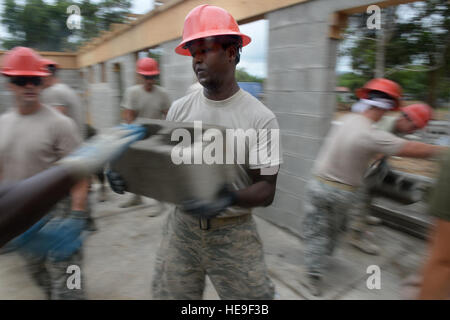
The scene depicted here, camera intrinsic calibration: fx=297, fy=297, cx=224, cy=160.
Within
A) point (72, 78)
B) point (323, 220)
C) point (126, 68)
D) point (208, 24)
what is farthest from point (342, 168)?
point (72, 78)

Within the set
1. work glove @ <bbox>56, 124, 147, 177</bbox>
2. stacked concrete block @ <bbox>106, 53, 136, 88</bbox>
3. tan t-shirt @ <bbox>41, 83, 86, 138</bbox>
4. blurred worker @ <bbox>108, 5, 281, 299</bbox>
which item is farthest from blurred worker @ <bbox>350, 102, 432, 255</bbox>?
stacked concrete block @ <bbox>106, 53, 136, 88</bbox>

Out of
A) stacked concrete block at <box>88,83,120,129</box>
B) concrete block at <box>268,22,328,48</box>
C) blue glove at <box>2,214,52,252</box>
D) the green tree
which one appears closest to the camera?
blue glove at <box>2,214,52,252</box>

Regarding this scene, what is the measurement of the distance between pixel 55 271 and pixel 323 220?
2154 millimetres

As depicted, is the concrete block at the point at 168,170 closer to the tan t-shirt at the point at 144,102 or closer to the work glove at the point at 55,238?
the work glove at the point at 55,238

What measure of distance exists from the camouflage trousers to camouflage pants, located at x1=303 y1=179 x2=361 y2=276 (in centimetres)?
193

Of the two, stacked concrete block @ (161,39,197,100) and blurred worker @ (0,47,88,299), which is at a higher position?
stacked concrete block @ (161,39,197,100)

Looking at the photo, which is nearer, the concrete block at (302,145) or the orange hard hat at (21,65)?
the orange hard hat at (21,65)

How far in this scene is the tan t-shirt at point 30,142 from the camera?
2043 mm

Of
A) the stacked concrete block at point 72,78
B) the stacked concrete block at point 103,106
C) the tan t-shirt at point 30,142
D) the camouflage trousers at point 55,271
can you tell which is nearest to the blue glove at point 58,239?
the camouflage trousers at point 55,271

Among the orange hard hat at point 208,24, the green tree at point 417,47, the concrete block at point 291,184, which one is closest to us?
the orange hard hat at point 208,24

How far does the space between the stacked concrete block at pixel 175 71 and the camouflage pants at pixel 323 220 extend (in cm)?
322

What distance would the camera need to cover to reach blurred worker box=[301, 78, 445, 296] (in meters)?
2.40

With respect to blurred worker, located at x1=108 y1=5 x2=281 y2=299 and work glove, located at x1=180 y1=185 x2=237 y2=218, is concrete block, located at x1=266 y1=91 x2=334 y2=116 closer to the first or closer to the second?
blurred worker, located at x1=108 y1=5 x2=281 y2=299

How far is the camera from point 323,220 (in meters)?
2.63
